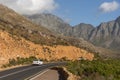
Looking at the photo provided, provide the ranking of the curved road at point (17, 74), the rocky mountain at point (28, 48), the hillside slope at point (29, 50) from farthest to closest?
1. the rocky mountain at point (28, 48)
2. the hillside slope at point (29, 50)
3. the curved road at point (17, 74)

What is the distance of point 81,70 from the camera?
4022 centimetres

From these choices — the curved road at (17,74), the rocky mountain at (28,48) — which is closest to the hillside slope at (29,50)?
the rocky mountain at (28,48)

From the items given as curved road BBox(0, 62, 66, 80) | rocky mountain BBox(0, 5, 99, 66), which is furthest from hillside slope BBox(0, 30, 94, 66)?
curved road BBox(0, 62, 66, 80)

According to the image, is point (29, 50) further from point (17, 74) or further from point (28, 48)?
point (17, 74)

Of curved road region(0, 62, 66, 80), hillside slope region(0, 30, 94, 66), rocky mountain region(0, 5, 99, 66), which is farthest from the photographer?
rocky mountain region(0, 5, 99, 66)

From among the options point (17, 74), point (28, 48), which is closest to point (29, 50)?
point (28, 48)

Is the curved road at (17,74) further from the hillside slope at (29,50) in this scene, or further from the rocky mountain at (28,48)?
the rocky mountain at (28,48)

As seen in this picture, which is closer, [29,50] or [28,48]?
[28,48]

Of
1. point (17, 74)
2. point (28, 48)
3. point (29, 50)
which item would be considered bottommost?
point (17, 74)

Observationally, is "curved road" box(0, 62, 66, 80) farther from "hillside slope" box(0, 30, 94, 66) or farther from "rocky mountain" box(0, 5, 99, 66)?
"rocky mountain" box(0, 5, 99, 66)

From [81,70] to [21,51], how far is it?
4602 cm

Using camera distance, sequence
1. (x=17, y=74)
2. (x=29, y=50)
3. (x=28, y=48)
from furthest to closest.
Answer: (x=29, y=50)
(x=28, y=48)
(x=17, y=74)

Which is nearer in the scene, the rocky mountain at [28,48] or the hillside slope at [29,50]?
the hillside slope at [29,50]

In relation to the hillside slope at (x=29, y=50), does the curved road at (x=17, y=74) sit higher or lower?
lower
